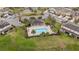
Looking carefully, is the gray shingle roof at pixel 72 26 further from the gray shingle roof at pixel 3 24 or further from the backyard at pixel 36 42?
the gray shingle roof at pixel 3 24

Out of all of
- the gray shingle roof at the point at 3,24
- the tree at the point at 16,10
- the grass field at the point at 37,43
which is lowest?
the grass field at the point at 37,43

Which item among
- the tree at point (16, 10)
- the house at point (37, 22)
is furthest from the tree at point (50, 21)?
the tree at point (16, 10)

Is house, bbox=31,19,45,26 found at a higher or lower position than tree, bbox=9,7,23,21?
lower

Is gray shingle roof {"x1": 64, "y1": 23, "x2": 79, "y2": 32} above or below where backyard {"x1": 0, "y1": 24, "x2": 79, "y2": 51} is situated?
above

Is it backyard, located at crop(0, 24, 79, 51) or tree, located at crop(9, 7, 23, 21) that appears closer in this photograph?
backyard, located at crop(0, 24, 79, 51)

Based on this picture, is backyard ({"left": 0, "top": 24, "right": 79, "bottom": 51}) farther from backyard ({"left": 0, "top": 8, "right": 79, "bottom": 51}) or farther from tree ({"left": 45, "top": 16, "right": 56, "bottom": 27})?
tree ({"left": 45, "top": 16, "right": 56, "bottom": 27})

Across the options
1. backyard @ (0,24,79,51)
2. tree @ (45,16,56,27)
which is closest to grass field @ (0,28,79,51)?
backyard @ (0,24,79,51)

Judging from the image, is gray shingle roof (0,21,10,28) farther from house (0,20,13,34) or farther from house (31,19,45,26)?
house (31,19,45,26)

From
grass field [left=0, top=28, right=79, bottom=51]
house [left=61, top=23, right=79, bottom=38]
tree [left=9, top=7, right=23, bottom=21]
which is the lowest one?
grass field [left=0, top=28, right=79, bottom=51]

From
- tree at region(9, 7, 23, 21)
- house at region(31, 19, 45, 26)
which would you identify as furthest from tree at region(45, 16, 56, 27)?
tree at region(9, 7, 23, 21)
